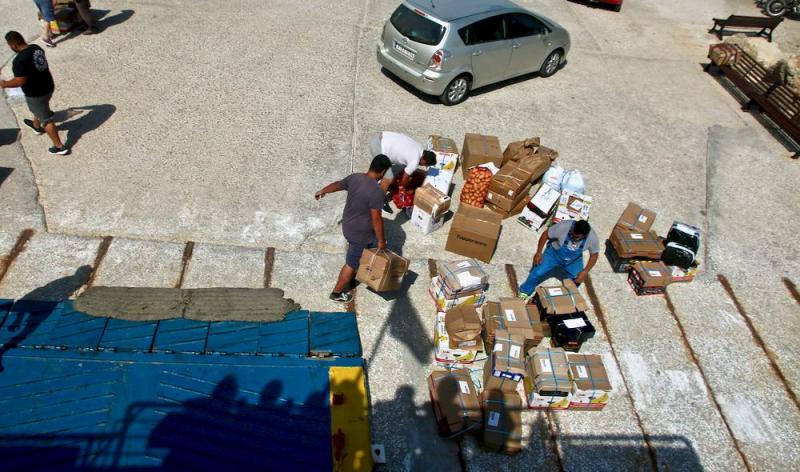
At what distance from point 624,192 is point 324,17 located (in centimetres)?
821

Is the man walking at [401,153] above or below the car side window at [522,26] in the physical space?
below

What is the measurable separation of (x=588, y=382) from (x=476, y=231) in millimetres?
2377

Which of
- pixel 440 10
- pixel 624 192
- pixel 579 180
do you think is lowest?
pixel 624 192

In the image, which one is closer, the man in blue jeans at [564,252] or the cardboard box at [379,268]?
the cardboard box at [379,268]

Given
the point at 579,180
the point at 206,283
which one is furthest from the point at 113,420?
the point at 579,180

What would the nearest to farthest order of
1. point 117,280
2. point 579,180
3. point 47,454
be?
point 47,454 → point 117,280 → point 579,180

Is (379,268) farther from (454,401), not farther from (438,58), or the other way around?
(438,58)

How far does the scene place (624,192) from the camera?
30.0 ft

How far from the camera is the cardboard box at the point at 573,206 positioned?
309 inches

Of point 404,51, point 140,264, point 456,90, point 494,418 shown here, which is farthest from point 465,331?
point 404,51

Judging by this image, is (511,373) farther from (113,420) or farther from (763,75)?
(763,75)

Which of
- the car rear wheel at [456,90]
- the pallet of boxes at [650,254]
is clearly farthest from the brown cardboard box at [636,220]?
the car rear wheel at [456,90]

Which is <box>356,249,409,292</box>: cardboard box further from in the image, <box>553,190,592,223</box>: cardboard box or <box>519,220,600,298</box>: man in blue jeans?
<box>553,190,592,223</box>: cardboard box

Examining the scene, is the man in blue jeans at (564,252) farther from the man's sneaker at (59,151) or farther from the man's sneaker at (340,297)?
the man's sneaker at (59,151)
